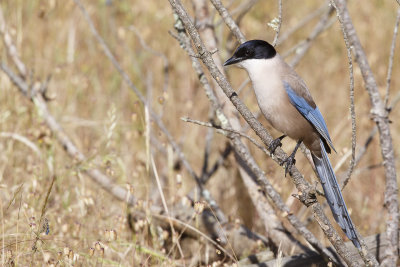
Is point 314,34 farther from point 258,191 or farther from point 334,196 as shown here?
point 334,196

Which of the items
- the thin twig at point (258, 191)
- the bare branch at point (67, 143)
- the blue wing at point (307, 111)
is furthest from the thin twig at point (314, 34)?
the bare branch at point (67, 143)

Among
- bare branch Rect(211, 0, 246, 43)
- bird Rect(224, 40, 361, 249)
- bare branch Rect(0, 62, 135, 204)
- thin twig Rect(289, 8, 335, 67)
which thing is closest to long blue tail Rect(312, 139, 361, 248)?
bird Rect(224, 40, 361, 249)

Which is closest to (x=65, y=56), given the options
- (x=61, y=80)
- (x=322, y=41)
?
(x=61, y=80)

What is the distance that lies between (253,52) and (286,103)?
36 centimetres

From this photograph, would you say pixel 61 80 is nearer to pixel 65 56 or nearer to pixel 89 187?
pixel 65 56

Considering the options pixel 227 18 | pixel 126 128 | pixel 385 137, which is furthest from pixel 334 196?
pixel 126 128

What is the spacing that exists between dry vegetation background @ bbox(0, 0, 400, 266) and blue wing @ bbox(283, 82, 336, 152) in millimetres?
473

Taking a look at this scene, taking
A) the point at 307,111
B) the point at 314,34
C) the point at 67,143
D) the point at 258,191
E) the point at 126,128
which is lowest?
the point at 126,128

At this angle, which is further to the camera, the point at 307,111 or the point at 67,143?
the point at 67,143

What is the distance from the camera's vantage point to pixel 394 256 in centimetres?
242

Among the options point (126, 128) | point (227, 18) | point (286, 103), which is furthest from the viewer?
point (126, 128)

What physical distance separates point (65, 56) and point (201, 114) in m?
1.71

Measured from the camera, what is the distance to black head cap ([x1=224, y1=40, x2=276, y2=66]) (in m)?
3.27

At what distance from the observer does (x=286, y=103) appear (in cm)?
327
